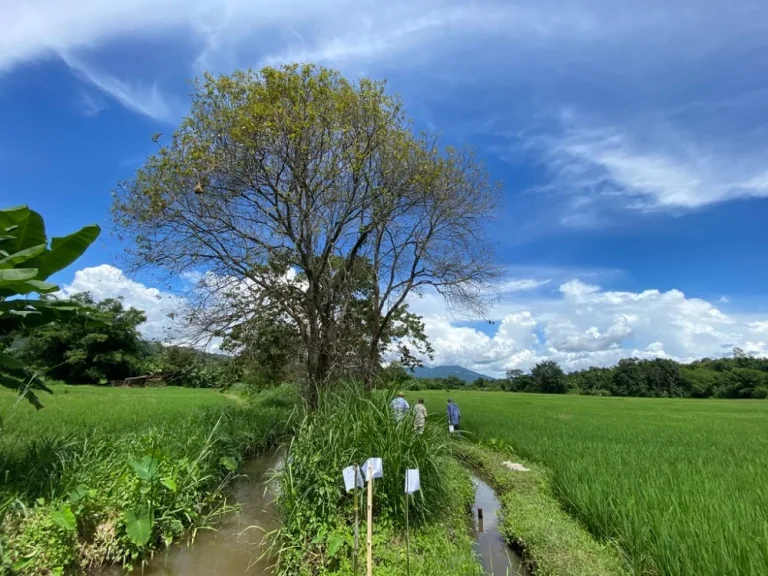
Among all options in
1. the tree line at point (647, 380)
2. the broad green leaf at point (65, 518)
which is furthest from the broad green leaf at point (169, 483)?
the tree line at point (647, 380)

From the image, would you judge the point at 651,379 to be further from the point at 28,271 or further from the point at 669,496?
the point at 28,271

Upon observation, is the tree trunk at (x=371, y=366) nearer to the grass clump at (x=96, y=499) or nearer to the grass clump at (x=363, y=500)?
the grass clump at (x=363, y=500)

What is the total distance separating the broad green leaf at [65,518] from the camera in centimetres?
475

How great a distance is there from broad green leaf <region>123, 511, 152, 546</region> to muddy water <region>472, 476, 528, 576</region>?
4.25 metres

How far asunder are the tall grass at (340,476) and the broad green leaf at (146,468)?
176 centimetres

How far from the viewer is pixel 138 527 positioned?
5570 mm

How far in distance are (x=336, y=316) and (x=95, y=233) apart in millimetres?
8388

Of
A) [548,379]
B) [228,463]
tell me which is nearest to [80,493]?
[228,463]

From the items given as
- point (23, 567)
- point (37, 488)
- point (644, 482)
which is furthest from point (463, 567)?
point (37, 488)

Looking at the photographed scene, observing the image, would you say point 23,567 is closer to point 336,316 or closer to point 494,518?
point 494,518

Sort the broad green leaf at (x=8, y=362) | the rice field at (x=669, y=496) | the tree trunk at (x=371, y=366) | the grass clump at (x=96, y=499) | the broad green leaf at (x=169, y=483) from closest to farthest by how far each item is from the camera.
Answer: the rice field at (x=669, y=496) < the grass clump at (x=96, y=499) < the broad green leaf at (x=8, y=362) < the broad green leaf at (x=169, y=483) < the tree trunk at (x=371, y=366)

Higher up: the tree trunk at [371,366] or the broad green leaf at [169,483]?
the tree trunk at [371,366]

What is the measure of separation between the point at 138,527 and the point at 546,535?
5269 millimetres

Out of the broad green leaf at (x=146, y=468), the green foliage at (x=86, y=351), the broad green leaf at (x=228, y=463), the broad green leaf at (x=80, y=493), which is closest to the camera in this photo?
the broad green leaf at (x=80, y=493)
